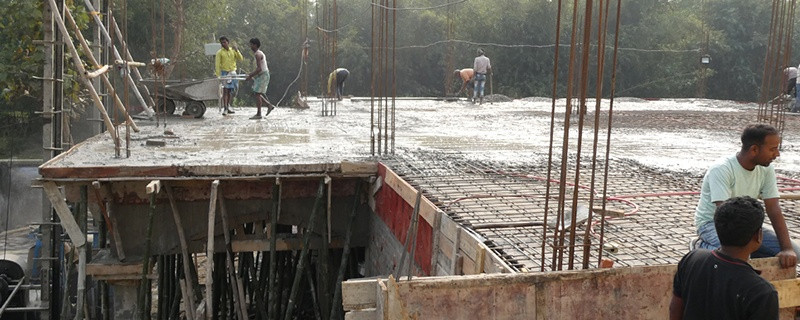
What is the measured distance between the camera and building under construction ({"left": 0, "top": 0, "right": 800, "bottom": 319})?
→ 10.2 ft

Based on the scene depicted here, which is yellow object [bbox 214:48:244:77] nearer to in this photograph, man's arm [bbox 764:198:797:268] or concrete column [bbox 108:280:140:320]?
concrete column [bbox 108:280:140:320]

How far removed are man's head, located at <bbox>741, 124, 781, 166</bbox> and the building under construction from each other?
60 centimetres

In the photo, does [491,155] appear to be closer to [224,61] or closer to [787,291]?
[787,291]

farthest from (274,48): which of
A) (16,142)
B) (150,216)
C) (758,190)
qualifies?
(758,190)

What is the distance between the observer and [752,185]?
369 cm

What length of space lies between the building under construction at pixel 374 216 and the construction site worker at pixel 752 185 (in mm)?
328

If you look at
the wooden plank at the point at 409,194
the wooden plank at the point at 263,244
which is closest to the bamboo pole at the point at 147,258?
the wooden plank at the point at 263,244

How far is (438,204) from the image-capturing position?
5.42 m

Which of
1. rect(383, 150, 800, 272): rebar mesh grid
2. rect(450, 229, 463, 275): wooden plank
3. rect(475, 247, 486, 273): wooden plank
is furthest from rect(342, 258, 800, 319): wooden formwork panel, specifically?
rect(450, 229, 463, 275): wooden plank

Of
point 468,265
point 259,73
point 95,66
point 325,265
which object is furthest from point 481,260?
point 259,73

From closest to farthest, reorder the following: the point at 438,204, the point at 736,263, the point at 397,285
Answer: the point at 736,263, the point at 397,285, the point at 438,204

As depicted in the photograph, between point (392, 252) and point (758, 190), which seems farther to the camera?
point (392, 252)

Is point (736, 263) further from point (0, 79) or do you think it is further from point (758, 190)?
point (0, 79)

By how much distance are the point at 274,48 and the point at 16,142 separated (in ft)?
45.9
